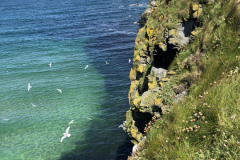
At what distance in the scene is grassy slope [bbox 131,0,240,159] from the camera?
4.68 m

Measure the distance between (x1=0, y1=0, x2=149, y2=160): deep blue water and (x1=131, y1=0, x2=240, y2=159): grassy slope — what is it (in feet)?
46.9

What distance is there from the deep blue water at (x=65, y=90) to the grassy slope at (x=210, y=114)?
14283 millimetres

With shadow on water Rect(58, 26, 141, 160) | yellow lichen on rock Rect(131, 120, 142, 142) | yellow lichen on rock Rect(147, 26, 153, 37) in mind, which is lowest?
shadow on water Rect(58, 26, 141, 160)

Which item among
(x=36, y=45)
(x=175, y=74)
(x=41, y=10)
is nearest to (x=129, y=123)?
(x=175, y=74)

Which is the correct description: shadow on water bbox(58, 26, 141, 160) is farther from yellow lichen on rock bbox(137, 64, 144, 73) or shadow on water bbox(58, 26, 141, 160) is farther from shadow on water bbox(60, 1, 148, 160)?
yellow lichen on rock bbox(137, 64, 144, 73)

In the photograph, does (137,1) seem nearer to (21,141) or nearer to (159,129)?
(21,141)

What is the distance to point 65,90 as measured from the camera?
31125 millimetres

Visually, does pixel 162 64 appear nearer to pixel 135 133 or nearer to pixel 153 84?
pixel 153 84

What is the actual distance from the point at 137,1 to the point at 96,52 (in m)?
73.2

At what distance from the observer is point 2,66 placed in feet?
131

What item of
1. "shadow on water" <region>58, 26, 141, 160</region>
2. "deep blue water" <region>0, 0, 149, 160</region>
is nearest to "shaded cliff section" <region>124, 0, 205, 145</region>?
"shadow on water" <region>58, 26, 141, 160</region>

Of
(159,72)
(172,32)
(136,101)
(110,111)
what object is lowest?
(110,111)

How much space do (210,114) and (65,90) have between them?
2784 centimetres

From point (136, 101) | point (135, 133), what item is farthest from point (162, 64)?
point (135, 133)
